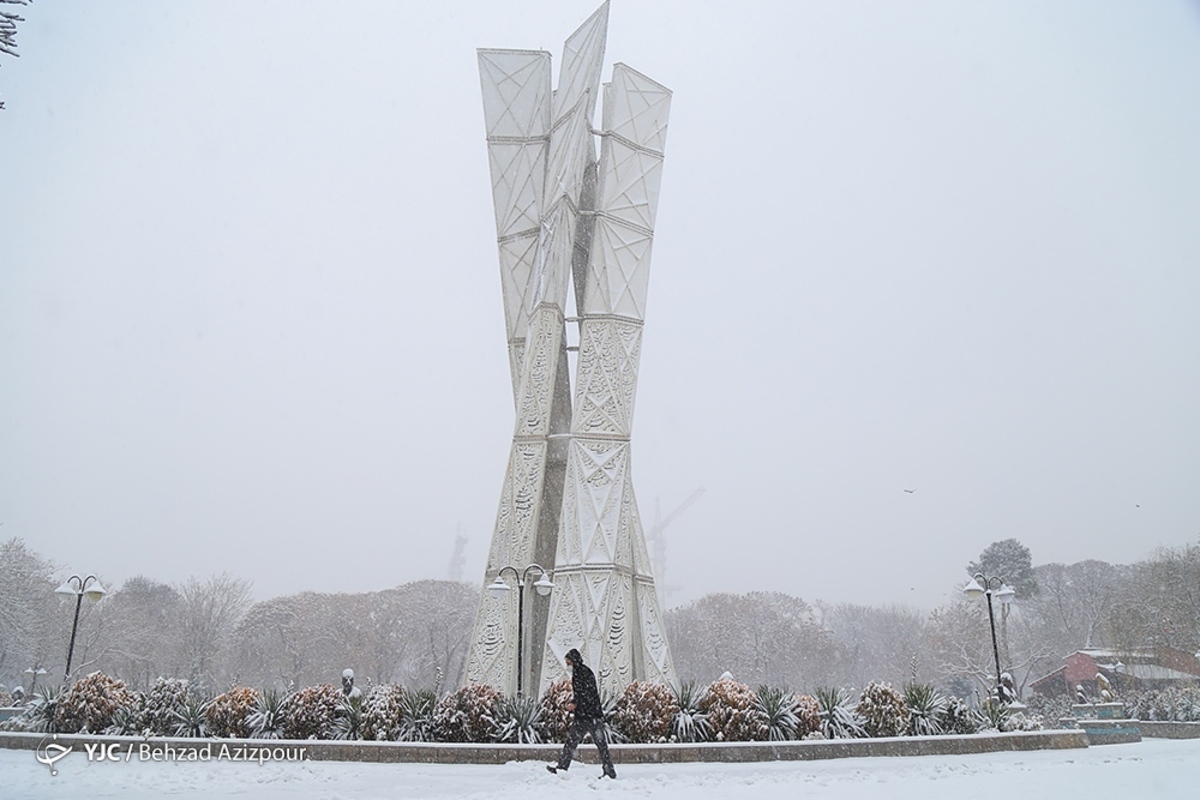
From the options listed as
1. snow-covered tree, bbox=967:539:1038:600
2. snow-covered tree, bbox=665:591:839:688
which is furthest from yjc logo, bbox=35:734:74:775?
snow-covered tree, bbox=967:539:1038:600

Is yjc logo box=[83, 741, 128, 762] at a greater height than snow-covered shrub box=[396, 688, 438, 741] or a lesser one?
lesser

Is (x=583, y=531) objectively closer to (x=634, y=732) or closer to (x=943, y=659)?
(x=634, y=732)

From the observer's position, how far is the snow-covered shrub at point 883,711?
32.3ft

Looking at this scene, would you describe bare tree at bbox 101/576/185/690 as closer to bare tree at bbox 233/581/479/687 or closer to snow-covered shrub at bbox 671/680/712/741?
bare tree at bbox 233/581/479/687

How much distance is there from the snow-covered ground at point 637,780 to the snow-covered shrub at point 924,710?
1.09m

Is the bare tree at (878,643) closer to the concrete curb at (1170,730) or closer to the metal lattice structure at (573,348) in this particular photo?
the concrete curb at (1170,730)

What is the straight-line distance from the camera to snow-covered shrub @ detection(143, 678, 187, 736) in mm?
9969

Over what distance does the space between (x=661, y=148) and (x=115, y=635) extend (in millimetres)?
28679

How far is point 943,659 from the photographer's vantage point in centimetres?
3681

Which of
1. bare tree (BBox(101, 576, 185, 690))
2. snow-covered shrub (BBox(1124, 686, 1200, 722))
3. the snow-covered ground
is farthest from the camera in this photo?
bare tree (BBox(101, 576, 185, 690))

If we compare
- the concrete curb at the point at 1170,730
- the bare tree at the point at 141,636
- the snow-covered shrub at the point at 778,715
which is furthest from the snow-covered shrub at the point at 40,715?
the bare tree at the point at 141,636

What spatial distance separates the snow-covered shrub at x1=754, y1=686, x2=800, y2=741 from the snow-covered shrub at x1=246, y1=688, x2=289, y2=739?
4932mm

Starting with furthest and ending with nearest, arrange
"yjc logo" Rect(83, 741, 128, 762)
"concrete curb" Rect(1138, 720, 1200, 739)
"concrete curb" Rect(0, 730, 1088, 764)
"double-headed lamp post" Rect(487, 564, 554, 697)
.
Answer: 1. "concrete curb" Rect(1138, 720, 1200, 739)
2. "double-headed lamp post" Rect(487, 564, 554, 697)
3. "concrete curb" Rect(0, 730, 1088, 764)
4. "yjc logo" Rect(83, 741, 128, 762)

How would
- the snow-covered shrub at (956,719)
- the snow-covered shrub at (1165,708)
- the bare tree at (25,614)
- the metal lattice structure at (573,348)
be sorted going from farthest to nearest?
the bare tree at (25,614) < the snow-covered shrub at (1165,708) < the metal lattice structure at (573,348) < the snow-covered shrub at (956,719)
